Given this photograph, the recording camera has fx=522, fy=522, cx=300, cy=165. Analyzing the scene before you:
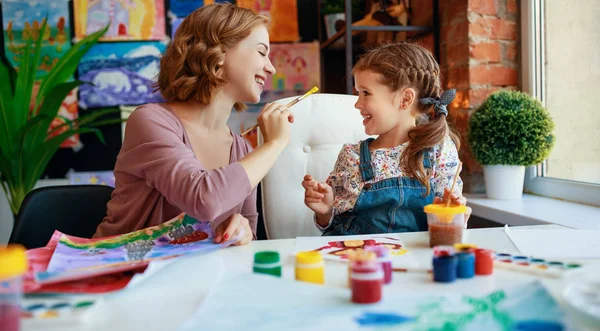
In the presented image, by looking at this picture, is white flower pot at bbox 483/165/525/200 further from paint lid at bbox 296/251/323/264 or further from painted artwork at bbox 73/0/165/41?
painted artwork at bbox 73/0/165/41

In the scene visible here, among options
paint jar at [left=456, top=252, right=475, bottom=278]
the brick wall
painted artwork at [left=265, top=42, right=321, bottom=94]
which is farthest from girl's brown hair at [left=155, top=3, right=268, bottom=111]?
painted artwork at [left=265, top=42, right=321, bottom=94]

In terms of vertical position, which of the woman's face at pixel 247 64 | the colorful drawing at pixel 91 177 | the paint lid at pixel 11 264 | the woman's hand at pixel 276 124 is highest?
the woman's face at pixel 247 64

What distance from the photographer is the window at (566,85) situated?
188 centimetres

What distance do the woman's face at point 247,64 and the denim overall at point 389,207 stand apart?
418 millimetres

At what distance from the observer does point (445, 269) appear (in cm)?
79

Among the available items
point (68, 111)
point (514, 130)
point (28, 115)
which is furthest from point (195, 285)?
point (68, 111)

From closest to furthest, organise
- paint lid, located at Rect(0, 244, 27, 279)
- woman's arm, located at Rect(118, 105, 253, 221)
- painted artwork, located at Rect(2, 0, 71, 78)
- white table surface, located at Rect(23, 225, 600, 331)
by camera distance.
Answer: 1. paint lid, located at Rect(0, 244, 27, 279)
2. white table surface, located at Rect(23, 225, 600, 331)
3. woman's arm, located at Rect(118, 105, 253, 221)
4. painted artwork, located at Rect(2, 0, 71, 78)

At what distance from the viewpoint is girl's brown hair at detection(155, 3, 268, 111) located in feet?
4.52

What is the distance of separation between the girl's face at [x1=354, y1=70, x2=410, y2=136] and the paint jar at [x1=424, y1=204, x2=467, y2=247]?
1.88 feet

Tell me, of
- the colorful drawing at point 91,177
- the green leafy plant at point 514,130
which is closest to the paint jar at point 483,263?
the green leafy plant at point 514,130

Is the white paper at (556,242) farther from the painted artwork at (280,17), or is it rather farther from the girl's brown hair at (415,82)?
the painted artwork at (280,17)

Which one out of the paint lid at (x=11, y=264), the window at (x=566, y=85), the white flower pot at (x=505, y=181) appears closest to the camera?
the paint lid at (x=11, y=264)

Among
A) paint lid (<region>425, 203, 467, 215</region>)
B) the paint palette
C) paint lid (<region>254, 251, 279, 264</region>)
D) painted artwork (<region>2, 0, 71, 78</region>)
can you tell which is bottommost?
the paint palette

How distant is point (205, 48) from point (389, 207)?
0.67 metres
